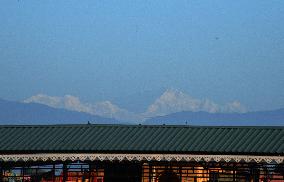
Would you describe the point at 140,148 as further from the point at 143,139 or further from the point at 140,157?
the point at 143,139

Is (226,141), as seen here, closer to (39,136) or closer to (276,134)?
(276,134)

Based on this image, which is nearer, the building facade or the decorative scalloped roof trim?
the decorative scalloped roof trim

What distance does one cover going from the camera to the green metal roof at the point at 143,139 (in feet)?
119

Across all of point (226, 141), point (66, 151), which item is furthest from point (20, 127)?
point (226, 141)

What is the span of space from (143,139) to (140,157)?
157cm

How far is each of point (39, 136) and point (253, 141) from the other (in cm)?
1067

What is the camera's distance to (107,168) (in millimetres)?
39906

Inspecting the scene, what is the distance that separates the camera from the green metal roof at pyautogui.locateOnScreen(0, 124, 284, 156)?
119 feet

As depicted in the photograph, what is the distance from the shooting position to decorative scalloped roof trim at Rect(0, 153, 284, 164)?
1389 inches

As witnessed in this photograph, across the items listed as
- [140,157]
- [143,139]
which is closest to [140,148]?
[140,157]

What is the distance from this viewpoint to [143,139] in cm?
3788

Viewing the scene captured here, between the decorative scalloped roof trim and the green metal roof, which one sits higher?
the green metal roof

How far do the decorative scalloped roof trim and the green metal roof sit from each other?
211 mm

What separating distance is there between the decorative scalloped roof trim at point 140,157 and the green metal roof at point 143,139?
0.21m
